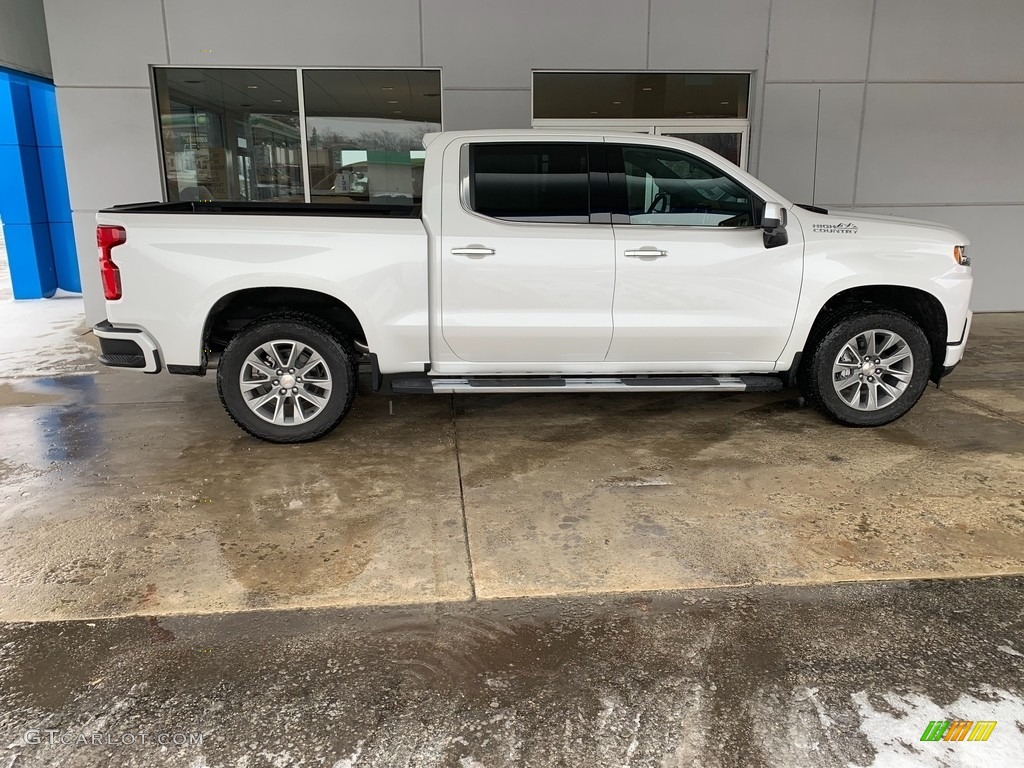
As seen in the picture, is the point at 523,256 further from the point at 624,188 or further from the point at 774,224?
the point at 774,224

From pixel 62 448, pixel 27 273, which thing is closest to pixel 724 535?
pixel 62 448

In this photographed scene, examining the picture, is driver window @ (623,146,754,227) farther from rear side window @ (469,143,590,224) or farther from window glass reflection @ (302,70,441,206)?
window glass reflection @ (302,70,441,206)

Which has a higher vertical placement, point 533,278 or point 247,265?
point 247,265

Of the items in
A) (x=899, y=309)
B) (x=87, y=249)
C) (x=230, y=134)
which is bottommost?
(x=899, y=309)

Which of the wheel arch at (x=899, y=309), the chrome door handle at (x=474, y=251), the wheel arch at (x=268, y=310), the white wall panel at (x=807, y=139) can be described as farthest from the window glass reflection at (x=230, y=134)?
the wheel arch at (x=899, y=309)

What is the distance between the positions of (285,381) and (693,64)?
6.66 metres

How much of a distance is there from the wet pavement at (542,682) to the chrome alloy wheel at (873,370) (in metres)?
2.23

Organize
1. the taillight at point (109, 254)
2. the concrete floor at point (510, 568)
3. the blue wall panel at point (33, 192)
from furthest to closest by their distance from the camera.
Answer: the blue wall panel at point (33, 192), the taillight at point (109, 254), the concrete floor at point (510, 568)

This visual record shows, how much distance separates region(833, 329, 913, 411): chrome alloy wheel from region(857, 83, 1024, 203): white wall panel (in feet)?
16.8

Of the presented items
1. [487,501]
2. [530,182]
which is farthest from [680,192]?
[487,501]

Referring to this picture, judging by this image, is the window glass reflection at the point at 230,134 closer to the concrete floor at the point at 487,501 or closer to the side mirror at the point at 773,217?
the concrete floor at the point at 487,501

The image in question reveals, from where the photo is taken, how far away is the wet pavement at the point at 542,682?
2.56m

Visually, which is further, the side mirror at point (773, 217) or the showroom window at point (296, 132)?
the showroom window at point (296, 132)

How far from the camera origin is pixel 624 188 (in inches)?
207
